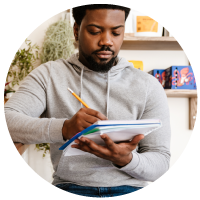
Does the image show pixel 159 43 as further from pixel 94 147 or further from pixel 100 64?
pixel 94 147

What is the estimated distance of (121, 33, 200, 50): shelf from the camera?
167 cm

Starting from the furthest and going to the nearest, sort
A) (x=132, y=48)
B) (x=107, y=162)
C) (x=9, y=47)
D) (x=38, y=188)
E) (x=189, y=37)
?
(x=132, y=48) → (x=189, y=37) → (x=107, y=162) → (x=9, y=47) → (x=38, y=188)

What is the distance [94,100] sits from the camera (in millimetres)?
870

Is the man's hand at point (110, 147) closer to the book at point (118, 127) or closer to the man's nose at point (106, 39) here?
the book at point (118, 127)

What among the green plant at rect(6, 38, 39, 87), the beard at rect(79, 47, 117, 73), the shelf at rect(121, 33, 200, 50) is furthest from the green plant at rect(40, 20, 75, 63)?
the beard at rect(79, 47, 117, 73)

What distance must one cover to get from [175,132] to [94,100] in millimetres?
1263

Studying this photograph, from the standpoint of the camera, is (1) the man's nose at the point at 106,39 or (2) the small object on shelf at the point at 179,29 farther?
(2) the small object on shelf at the point at 179,29

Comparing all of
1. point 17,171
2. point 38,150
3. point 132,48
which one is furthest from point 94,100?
point 38,150

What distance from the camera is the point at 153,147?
2.63 feet

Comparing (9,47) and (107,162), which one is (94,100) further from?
(9,47)

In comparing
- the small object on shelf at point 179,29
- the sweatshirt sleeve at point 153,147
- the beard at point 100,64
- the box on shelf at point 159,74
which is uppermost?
the small object on shelf at point 179,29

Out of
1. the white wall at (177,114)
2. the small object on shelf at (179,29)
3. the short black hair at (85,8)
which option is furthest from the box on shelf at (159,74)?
the short black hair at (85,8)

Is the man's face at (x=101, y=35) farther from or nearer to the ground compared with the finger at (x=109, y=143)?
farther from the ground

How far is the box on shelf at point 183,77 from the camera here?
167cm
